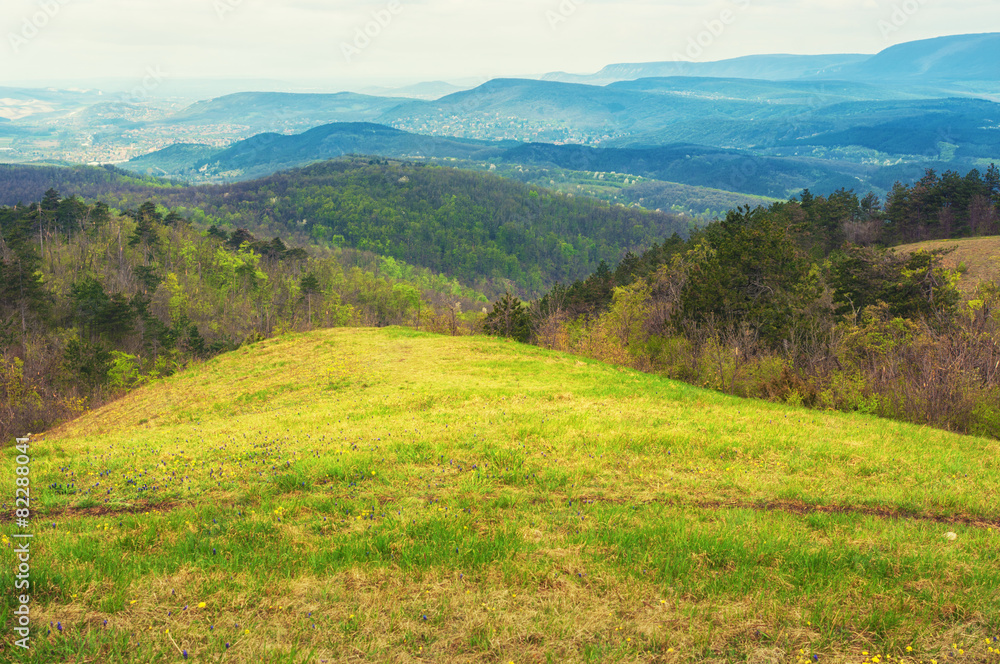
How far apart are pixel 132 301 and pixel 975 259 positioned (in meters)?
93.6

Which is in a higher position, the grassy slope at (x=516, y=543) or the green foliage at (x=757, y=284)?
the green foliage at (x=757, y=284)

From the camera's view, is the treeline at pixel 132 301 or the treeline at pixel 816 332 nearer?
the treeline at pixel 816 332

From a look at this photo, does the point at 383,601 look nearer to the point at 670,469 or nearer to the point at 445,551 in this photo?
the point at 445,551

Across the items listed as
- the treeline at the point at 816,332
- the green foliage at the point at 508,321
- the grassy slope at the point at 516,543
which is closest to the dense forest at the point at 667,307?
the treeline at the point at 816,332

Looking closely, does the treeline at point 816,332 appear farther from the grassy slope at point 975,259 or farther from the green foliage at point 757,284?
the grassy slope at point 975,259

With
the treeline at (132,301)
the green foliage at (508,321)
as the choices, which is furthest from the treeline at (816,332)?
the treeline at (132,301)

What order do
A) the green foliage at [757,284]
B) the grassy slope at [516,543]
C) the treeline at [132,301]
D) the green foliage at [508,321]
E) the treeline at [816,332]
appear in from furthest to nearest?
the treeline at [132,301] → the green foliage at [508,321] → the green foliage at [757,284] → the treeline at [816,332] → the grassy slope at [516,543]

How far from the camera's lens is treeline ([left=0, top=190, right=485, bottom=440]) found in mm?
56875

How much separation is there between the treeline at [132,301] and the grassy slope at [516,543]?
38633mm

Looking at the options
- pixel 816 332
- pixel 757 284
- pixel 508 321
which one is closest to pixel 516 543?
pixel 816 332

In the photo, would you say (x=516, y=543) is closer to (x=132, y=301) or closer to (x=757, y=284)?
(x=757, y=284)

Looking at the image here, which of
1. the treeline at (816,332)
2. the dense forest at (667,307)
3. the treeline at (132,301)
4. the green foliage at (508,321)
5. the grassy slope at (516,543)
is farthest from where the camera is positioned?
the treeline at (132,301)

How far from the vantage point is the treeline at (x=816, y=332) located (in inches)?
917

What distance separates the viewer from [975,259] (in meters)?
52.7
